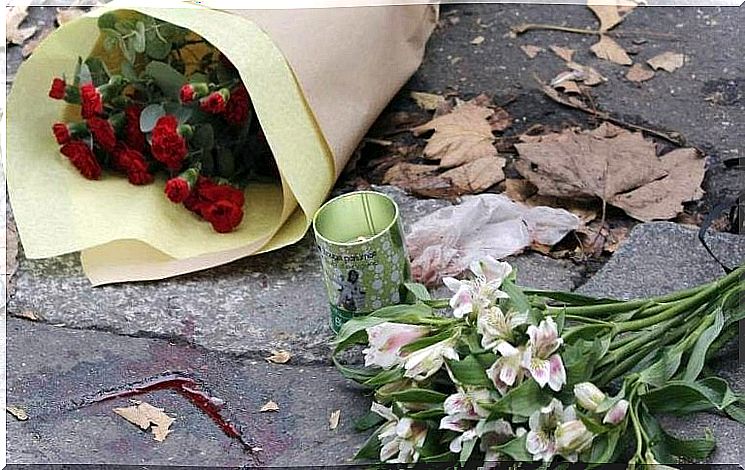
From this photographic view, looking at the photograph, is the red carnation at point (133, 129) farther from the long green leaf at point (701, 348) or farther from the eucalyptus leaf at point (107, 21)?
the long green leaf at point (701, 348)

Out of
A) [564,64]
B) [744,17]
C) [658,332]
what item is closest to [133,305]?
[658,332]

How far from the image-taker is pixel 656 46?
7.51 ft

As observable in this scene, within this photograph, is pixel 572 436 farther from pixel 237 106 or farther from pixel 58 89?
pixel 58 89

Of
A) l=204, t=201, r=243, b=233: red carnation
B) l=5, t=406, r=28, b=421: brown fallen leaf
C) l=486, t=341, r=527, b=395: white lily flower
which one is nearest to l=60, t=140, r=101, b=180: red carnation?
l=204, t=201, r=243, b=233: red carnation

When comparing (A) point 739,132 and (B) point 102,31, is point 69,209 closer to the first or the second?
(B) point 102,31

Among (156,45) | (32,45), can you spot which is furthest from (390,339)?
(32,45)

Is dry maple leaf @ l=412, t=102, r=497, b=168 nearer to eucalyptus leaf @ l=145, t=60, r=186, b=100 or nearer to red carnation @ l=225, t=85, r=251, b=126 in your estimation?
red carnation @ l=225, t=85, r=251, b=126

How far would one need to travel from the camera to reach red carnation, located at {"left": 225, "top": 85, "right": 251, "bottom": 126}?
A: 74.5 inches

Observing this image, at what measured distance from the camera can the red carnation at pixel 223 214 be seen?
6.07ft

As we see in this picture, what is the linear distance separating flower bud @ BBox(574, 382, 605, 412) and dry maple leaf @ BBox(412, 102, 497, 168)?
33.6 inches

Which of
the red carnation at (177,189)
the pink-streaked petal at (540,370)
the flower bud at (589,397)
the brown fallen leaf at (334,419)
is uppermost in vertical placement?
the pink-streaked petal at (540,370)

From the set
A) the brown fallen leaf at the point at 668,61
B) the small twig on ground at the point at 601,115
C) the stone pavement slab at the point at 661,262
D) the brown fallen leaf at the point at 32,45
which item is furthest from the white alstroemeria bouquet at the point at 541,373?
the brown fallen leaf at the point at 32,45

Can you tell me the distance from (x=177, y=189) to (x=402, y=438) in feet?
2.35

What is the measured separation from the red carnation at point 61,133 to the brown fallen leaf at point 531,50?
93 centimetres
